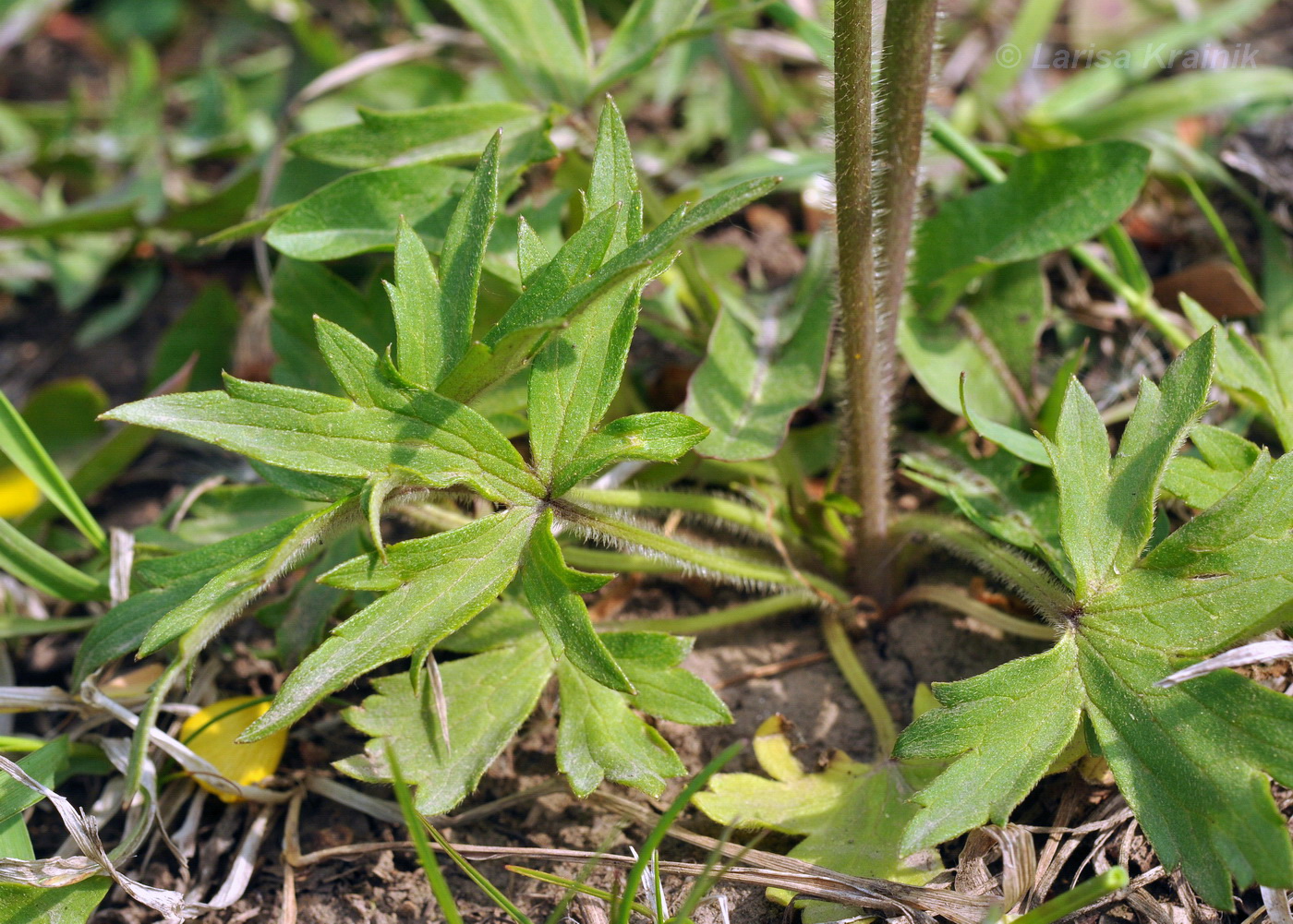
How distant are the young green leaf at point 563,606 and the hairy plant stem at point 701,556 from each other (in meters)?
0.15

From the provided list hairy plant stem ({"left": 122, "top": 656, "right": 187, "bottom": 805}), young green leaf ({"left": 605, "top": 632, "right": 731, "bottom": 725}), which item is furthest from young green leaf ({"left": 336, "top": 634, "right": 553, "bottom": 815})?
hairy plant stem ({"left": 122, "top": 656, "right": 187, "bottom": 805})

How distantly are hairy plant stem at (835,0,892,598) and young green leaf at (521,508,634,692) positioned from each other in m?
0.83

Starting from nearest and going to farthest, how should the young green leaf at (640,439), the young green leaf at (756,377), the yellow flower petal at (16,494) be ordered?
the young green leaf at (640,439) → the young green leaf at (756,377) → the yellow flower petal at (16,494)

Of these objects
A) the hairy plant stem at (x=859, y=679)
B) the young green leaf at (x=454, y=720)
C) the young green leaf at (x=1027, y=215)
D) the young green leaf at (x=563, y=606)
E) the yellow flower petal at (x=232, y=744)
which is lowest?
the yellow flower petal at (x=232, y=744)

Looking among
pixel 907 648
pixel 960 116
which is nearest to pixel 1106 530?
pixel 907 648

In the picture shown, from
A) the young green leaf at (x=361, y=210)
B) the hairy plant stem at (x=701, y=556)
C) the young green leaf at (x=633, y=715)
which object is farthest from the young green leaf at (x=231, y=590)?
the young green leaf at (x=361, y=210)

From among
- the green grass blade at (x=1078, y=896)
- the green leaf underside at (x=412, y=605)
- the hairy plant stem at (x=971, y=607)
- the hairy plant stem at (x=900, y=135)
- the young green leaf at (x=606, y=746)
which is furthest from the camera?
the hairy plant stem at (x=971, y=607)

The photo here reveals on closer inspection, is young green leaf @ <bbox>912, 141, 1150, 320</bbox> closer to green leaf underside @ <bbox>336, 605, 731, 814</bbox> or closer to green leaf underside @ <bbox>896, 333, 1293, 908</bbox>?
green leaf underside @ <bbox>896, 333, 1293, 908</bbox>

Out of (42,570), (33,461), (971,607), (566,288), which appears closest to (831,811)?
(971,607)

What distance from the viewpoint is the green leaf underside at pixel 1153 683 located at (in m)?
1.62

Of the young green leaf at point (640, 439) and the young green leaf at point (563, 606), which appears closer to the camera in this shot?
the young green leaf at point (563, 606)

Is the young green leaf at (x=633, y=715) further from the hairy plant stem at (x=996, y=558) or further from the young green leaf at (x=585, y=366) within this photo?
the hairy plant stem at (x=996, y=558)

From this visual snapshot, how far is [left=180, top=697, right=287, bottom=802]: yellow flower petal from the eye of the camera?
2295 mm

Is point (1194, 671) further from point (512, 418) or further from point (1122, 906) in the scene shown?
point (512, 418)
